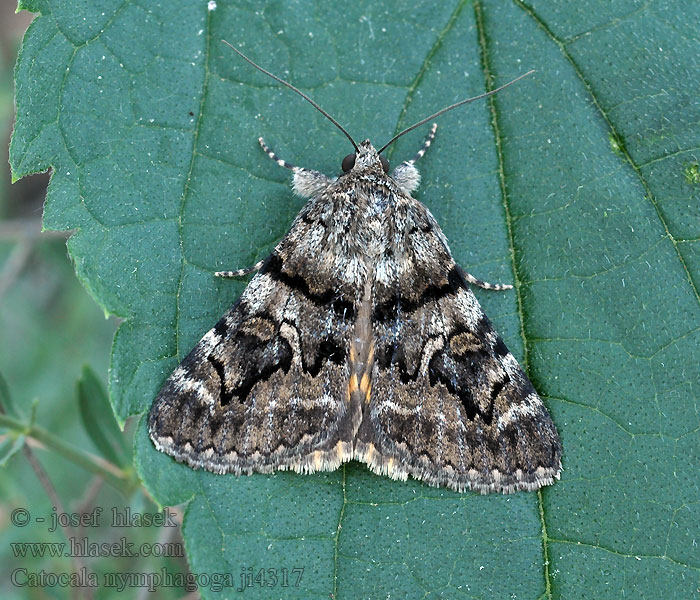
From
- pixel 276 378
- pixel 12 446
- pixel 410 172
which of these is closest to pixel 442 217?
pixel 410 172

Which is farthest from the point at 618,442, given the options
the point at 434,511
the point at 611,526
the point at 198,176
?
the point at 198,176

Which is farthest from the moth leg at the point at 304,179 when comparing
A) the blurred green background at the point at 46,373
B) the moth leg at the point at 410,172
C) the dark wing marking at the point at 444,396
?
the blurred green background at the point at 46,373

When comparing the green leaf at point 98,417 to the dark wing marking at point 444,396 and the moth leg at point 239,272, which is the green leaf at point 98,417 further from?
the dark wing marking at point 444,396

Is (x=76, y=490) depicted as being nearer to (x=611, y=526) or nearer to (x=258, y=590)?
(x=258, y=590)

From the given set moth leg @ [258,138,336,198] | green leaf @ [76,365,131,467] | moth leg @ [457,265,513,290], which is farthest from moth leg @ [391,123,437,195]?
green leaf @ [76,365,131,467]

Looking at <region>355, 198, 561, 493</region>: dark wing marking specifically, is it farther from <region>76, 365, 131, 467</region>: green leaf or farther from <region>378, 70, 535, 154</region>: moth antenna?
<region>76, 365, 131, 467</region>: green leaf
